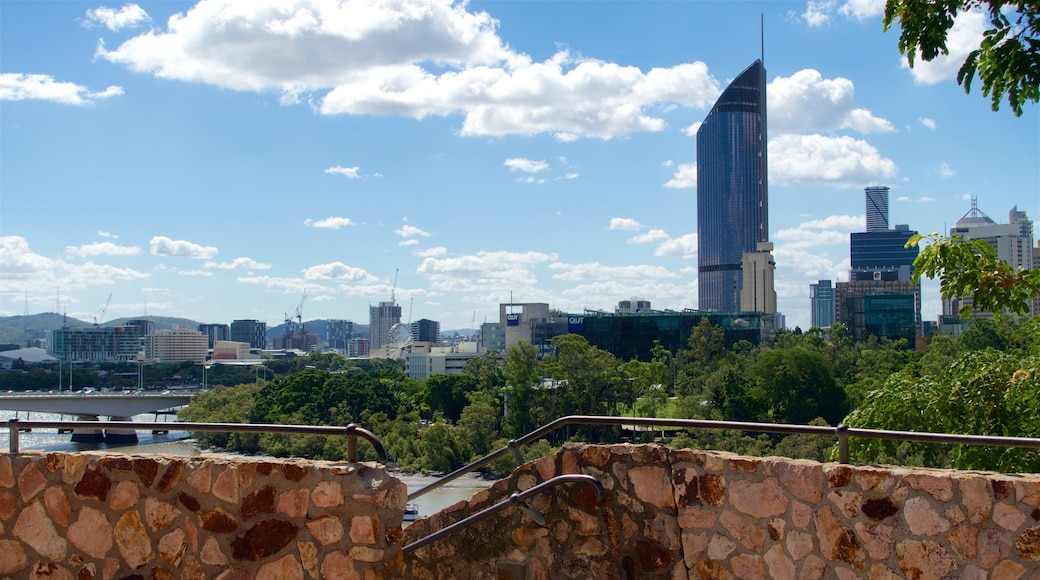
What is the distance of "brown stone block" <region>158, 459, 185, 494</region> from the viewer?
5.02 meters

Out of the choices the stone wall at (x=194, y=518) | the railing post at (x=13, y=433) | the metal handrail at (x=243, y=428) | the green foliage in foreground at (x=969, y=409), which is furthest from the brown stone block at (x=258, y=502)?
the green foliage in foreground at (x=969, y=409)

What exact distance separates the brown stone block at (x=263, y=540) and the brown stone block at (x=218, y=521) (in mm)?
82

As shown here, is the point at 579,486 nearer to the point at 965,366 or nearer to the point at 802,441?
the point at 965,366

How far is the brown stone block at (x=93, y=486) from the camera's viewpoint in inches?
200

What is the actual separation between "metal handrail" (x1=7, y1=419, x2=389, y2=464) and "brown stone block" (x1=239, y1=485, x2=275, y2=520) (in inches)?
12.4

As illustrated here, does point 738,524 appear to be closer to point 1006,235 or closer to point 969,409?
point 969,409

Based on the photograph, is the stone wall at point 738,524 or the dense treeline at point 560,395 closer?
the stone wall at point 738,524

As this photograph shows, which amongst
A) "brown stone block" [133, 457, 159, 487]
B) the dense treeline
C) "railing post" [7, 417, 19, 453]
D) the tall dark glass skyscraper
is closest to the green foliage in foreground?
"brown stone block" [133, 457, 159, 487]

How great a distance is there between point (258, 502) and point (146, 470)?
688mm

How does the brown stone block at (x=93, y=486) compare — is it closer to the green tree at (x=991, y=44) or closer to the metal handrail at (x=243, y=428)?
the metal handrail at (x=243, y=428)

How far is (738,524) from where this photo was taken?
15.0 feet

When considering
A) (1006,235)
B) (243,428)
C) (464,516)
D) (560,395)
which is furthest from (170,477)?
(1006,235)

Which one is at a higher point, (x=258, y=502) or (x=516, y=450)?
(x=516, y=450)

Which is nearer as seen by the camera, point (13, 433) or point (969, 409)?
point (13, 433)
